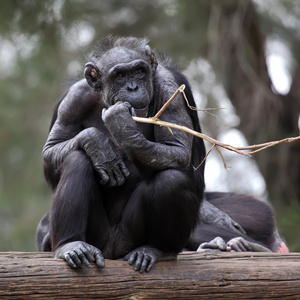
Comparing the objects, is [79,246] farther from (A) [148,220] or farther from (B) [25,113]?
(B) [25,113]

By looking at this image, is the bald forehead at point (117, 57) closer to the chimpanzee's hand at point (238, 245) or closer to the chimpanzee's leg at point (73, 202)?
the chimpanzee's leg at point (73, 202)

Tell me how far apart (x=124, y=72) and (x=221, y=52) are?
177 inches

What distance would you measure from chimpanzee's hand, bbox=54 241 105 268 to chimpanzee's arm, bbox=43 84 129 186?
59cm

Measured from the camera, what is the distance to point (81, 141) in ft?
15.8

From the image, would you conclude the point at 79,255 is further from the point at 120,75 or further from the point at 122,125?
the point at 120,75

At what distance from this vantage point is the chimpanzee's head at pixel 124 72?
4.73 m

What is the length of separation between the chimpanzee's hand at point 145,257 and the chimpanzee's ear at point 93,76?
134 centimetres

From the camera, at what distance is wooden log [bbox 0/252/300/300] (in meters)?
4.14

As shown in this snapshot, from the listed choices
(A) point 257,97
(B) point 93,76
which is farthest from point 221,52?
(B) point 93,76

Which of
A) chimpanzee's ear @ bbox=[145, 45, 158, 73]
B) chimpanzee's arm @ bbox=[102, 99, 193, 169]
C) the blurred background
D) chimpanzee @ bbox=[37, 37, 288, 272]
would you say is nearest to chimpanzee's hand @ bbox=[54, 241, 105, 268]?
chimpanzee @ bbox=[37, 37, 288, 272]

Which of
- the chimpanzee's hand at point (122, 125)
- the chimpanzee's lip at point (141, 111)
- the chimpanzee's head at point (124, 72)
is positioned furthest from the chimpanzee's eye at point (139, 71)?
the chimpanzee's hand at point (122, 125)

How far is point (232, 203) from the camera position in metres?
7.05

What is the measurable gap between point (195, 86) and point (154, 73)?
15.6 feet

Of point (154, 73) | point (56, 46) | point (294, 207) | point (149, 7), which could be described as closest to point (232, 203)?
point (294, 207)
